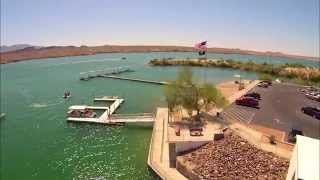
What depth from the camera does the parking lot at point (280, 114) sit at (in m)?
42.7

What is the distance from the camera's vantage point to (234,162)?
32.2 meters

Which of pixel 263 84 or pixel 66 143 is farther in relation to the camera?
pixel 263 84

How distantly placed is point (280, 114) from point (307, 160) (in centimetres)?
2910

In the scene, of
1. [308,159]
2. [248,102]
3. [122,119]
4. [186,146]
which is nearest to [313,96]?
[248,102]

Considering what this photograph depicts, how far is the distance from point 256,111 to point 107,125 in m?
23.1

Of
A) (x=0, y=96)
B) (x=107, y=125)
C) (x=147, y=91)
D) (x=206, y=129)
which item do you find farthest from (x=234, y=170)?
(x=0, y=96)

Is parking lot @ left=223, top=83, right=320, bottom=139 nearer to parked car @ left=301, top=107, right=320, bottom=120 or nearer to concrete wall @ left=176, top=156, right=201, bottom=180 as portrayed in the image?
parked car @ left=301, top=107, right=320, bottom=120

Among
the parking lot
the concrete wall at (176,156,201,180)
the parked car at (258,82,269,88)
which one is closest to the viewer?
the concrete wall at (176,156,201,180)

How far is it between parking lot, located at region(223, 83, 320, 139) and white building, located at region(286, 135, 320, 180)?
2003cm

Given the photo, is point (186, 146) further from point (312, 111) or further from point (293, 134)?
point (312, 111)

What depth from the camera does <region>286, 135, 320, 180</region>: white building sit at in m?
18.4

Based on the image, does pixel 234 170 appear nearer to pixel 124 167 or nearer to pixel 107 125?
pixel 124 167

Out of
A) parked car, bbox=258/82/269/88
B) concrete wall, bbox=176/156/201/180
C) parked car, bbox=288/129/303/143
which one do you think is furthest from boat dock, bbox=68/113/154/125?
parked car, bbox=258/82/269/88

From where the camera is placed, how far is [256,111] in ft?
160
